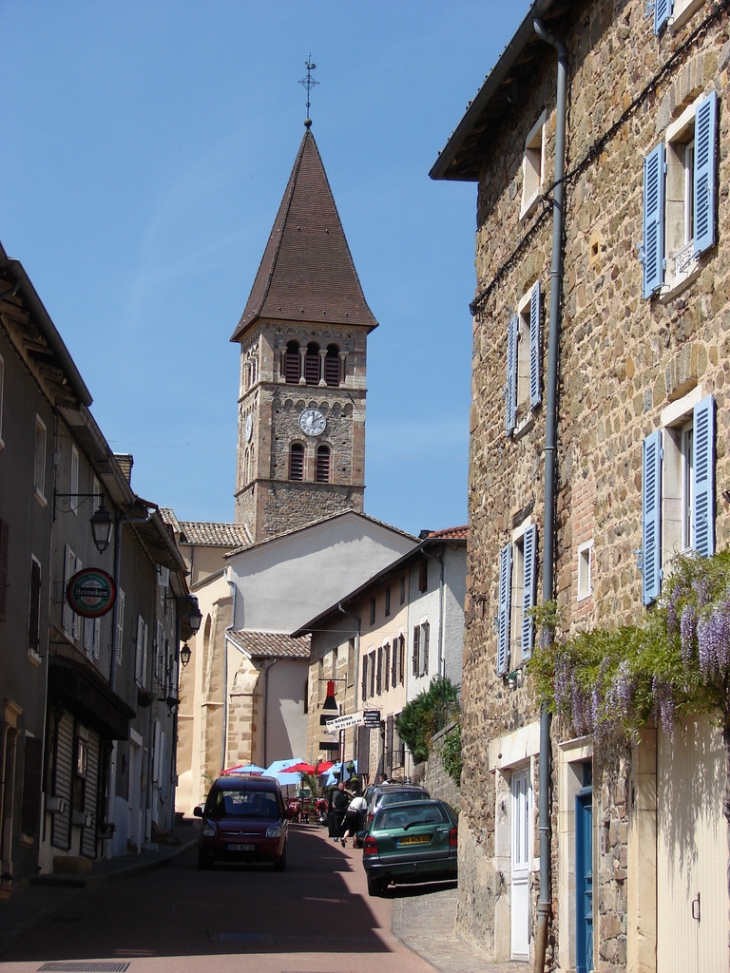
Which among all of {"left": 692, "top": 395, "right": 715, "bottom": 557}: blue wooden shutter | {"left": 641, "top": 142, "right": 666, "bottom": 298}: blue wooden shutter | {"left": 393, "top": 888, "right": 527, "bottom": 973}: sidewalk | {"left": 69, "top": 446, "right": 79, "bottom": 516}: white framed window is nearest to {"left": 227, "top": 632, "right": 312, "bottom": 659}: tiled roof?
{"left": 69, "top": 446, "right": 79, "bottom": 516}: white framed window

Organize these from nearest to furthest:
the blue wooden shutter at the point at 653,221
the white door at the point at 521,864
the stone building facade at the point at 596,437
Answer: the stone building facade at the point at 596,437 < the blue wooden shutter at the point at 653,221 < the white door at the point at 521,864

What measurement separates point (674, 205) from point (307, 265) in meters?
79.9

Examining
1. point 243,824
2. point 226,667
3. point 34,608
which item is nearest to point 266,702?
point 226,667

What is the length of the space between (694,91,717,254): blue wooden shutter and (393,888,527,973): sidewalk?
22.1ft

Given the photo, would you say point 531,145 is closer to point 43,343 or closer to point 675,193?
point 675,193

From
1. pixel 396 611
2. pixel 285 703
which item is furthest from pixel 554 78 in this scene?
pixel 285 703

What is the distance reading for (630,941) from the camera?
35.9 ft

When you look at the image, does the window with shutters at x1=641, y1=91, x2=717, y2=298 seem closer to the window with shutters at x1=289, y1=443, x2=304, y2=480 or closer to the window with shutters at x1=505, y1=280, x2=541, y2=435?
the window with shutters at x1=505, y1=280, x2=541, y2=435

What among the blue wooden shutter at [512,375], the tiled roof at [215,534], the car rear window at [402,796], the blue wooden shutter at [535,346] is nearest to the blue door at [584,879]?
the blue wooden shutter at [535,346]

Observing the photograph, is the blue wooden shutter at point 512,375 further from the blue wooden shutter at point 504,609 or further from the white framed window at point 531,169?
the blue wooden shutter at point 504,609

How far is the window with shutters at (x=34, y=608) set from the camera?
19094 mm

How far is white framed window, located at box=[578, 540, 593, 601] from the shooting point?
12.6 metres

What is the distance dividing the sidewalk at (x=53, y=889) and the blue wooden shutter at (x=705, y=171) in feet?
27.7

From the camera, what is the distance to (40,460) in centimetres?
1991
